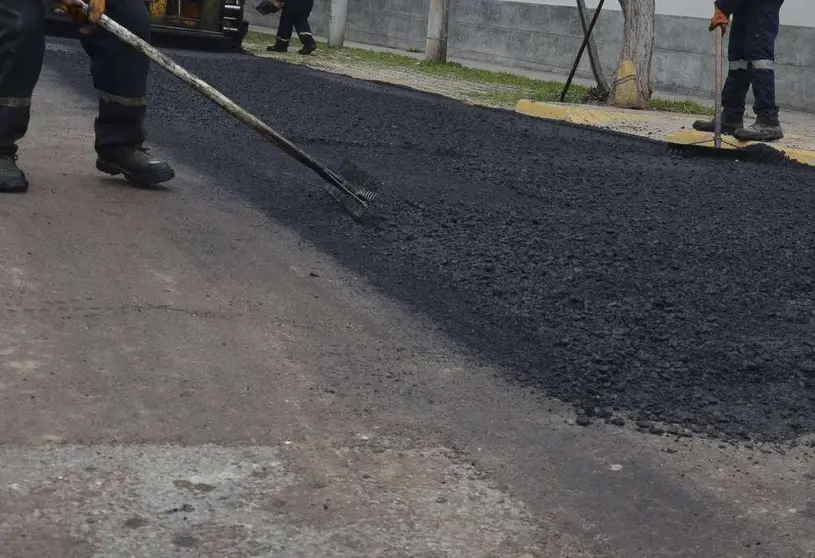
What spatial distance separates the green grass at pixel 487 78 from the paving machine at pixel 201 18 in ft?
3.08

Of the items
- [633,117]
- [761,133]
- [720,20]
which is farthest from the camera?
[633,117]

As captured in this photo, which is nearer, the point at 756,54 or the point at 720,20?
the point at 720,20

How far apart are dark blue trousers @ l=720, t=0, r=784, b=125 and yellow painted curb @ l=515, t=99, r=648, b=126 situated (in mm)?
1302

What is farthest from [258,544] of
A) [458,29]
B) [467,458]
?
[458,29]

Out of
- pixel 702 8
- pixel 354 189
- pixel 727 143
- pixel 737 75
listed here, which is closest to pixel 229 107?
pixel 354 189

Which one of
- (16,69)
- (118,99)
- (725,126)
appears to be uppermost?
(16,69)

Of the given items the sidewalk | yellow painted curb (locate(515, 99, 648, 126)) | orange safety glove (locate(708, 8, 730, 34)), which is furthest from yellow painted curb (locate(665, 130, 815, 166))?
yellow painted curb (locate(515, 99, 648, 126))

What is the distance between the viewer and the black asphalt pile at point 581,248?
344cm

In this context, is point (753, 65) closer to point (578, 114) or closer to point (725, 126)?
point (725, 126)

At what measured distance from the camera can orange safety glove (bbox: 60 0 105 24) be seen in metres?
4.84

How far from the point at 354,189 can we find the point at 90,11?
121cm

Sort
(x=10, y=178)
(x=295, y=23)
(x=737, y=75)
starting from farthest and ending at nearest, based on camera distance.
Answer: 1. (x=295, y=23)
2. (x=737, y=75)
3. (x=10, y=178)

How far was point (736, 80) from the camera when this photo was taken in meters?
9.14

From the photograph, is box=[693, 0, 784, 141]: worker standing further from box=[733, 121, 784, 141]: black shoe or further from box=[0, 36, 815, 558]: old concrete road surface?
box=[0, 36, 815, 558]: old concrete road surface
